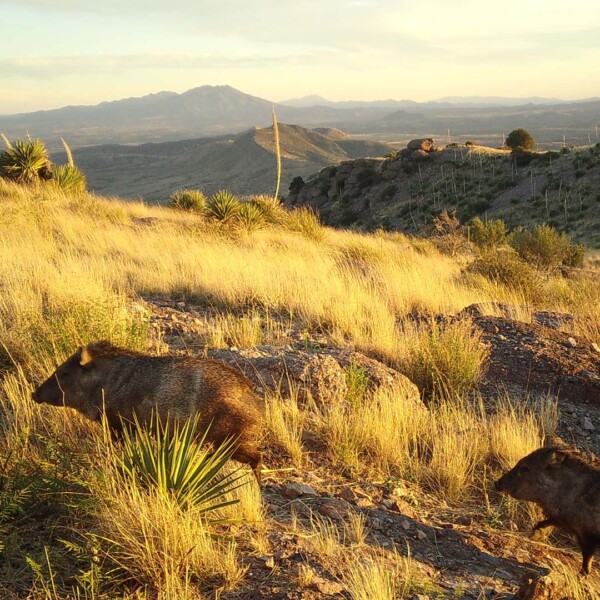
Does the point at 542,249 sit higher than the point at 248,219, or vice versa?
the point at 248,219

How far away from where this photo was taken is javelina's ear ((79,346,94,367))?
402cm

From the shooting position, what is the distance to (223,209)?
1583 cm

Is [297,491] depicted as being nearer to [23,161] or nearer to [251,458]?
[251,458]

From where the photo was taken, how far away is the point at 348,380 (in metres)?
5.48

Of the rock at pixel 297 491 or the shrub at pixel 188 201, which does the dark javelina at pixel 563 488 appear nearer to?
the rock at pixel 297 491

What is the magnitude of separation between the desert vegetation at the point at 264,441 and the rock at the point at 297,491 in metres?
0.08

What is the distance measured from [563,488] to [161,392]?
9.55 ft

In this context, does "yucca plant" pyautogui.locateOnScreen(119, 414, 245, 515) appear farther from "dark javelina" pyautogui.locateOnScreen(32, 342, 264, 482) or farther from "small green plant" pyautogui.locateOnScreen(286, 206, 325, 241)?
"small green plant" pyautogui.locateOnScreen(286, 206, 325, 241)

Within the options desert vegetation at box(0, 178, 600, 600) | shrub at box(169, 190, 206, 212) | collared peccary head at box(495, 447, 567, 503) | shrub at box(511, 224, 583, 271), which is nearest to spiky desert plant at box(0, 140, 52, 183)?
shrub at box(169, 190, 206, 212)

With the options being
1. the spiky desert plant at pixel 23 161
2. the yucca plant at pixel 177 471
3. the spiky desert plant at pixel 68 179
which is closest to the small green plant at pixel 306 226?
the spiky desert plant at pixel 68 179

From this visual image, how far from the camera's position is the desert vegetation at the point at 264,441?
109 inches

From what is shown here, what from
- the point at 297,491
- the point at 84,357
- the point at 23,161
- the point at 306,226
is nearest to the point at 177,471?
the point at 297,491

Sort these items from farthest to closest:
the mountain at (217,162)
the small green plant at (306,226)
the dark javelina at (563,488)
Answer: the mountain at (217,162) → the small green plant at (306,226) → the dark javelina at (563,488)

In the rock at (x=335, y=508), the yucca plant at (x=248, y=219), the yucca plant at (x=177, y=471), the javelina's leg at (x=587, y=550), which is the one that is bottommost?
the javelina's leg at (x=587, y=550)
